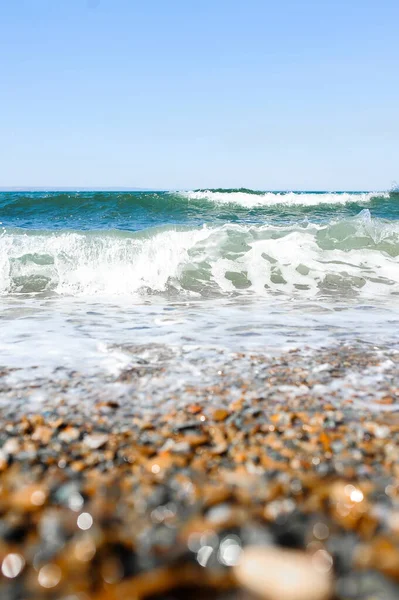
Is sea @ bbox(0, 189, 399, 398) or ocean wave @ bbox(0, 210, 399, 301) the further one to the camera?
ocean wave @ bbox(0, 210, 399, 301)

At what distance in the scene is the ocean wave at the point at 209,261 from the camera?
23.9ft

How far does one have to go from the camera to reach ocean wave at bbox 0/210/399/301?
7.28 metres

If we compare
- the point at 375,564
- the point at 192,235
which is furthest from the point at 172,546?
the point at 192,235

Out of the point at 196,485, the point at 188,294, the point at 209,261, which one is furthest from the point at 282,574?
the point at 209,261

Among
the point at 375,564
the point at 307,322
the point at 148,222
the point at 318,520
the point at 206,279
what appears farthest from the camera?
the point at 148,222

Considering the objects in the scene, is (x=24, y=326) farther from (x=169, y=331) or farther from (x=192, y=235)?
(x=192, y=235)

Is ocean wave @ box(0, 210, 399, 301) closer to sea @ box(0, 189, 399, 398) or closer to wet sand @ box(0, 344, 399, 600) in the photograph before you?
sea @ box(0, 189, 399, 398)

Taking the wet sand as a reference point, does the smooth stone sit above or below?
above

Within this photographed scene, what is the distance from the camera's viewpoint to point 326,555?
138cm

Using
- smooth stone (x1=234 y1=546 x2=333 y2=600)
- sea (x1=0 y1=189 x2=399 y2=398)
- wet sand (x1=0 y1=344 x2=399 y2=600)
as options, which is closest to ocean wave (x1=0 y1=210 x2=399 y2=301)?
sea (x1=0 y1=189 x2=399 y2=398)

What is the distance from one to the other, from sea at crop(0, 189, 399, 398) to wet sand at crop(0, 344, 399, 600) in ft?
1.94

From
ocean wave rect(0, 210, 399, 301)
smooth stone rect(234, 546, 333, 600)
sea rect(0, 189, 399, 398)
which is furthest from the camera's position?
ocean wave rect(0, 210, 399, 301)

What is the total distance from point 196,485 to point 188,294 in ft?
16.8

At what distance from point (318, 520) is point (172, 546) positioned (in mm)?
478
